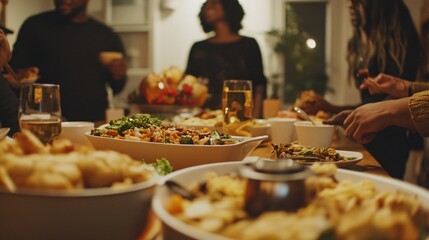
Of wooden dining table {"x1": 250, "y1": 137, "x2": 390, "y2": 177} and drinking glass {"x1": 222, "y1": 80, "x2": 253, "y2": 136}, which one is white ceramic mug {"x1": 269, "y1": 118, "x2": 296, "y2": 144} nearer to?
wooden dining table {"x1": 250, "y1": 137, "x2": 390, "y2": 177}

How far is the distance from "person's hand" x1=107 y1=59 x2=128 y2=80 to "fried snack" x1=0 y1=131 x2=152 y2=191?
2.37m

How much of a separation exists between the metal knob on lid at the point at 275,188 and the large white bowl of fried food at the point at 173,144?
1.42ft

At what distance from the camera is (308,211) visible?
1.77 feet

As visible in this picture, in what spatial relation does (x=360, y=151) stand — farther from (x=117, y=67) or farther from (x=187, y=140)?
(x=117, y=67)

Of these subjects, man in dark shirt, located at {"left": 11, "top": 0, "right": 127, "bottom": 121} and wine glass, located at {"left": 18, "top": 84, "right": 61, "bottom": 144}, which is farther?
man in dark shirt, located at {"left": 11, "top": 0, "right": 127, "bottom": 121}

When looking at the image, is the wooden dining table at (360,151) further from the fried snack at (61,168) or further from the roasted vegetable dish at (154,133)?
the fried snack at (61,168)

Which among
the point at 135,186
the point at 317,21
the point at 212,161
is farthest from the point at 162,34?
the point at 135,186

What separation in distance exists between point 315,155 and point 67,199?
75 centimetres

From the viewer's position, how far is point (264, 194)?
1.81 ft

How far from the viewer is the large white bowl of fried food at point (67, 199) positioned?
1.78 feet

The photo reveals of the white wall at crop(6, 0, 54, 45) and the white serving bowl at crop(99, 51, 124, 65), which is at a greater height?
the white wall at crop(6, 0, 54, 45)

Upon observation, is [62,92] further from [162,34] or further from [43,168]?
[43,168]

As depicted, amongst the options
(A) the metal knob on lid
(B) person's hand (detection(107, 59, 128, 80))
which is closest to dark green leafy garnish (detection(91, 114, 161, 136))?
(A) the metal knob on lid

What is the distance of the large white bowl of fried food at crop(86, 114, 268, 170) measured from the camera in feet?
3.32
